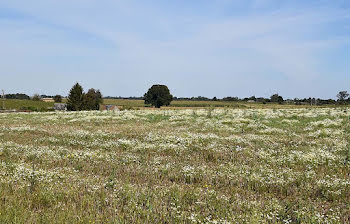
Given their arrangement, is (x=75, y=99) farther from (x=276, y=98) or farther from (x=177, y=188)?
(x=276, y=98)

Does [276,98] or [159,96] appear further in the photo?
[276,98]

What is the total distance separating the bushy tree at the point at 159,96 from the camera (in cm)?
12756

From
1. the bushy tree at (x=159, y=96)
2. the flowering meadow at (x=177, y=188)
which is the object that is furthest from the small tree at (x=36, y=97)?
the flowering meadow at (x=177, y=188)

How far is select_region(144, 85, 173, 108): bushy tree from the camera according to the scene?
127562 millimetres

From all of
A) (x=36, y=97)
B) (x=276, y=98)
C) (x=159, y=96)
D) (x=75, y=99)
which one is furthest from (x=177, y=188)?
(x=36, y=97)

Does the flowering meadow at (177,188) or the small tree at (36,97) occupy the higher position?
the small tree at (36,97)

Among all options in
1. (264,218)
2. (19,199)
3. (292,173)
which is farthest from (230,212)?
(19,199)

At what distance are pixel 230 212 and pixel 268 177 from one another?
2803mm

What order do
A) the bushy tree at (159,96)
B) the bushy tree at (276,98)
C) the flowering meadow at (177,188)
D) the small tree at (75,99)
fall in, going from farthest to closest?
the bushy tree at (276,98), the bushy tree at (159,96), the small tree at (75,99), the flowering meadow at (177,188)

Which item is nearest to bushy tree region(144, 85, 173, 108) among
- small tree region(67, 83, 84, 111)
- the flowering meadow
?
small tree region(67, 83, 84, 111)

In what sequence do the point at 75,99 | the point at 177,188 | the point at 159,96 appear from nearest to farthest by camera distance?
the point at 177,188 < the point at 75,99 < the point at 159,96

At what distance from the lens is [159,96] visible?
128 meters

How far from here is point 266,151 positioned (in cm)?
1139

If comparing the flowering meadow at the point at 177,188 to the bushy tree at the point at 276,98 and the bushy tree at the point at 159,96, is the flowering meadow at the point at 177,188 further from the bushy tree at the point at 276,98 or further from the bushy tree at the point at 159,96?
the bushy tree at the point at 276,98
